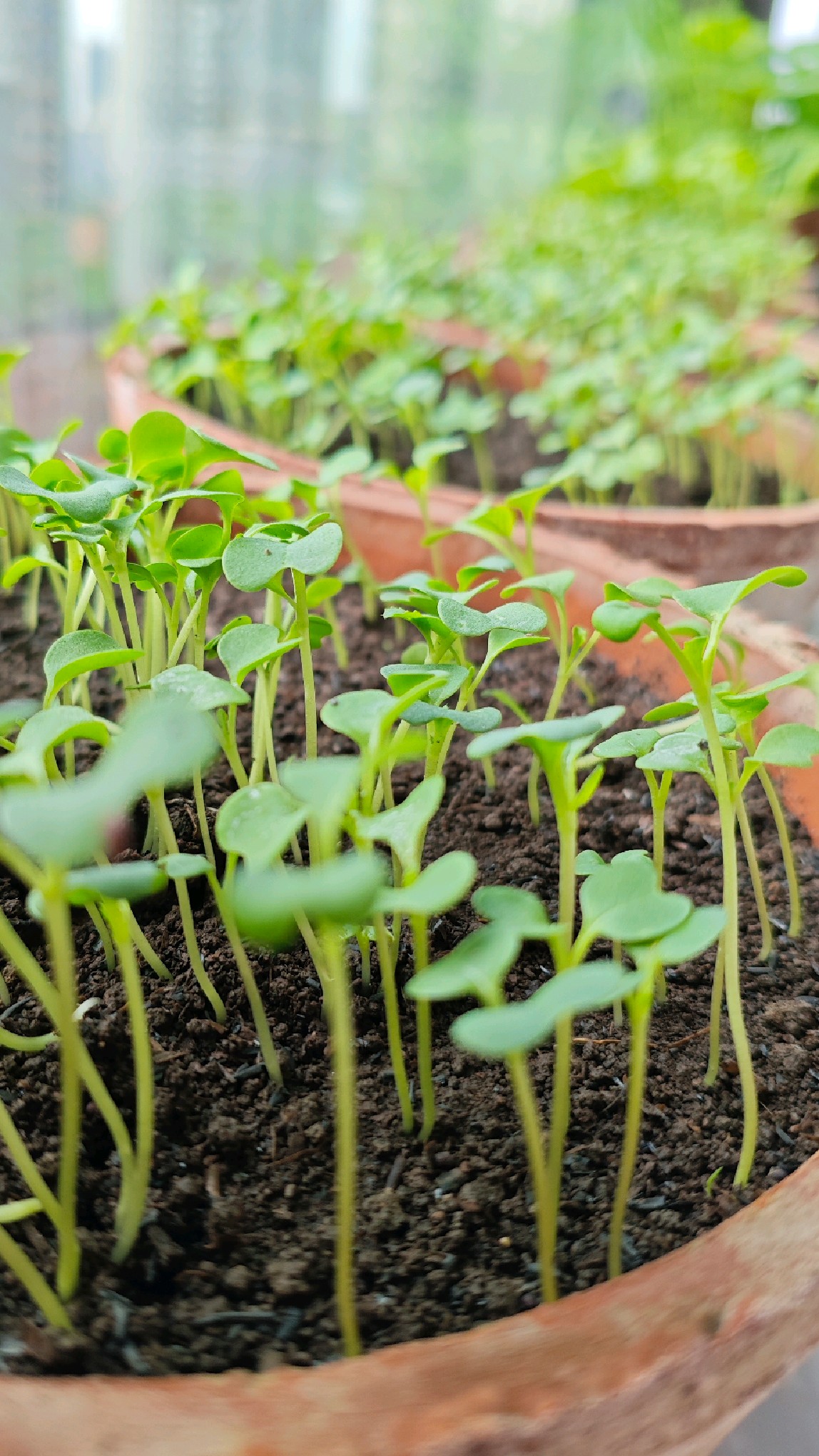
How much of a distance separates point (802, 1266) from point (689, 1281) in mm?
48

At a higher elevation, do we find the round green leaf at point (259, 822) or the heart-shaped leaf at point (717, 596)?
the heart-shaped leaf at point (717, 596)

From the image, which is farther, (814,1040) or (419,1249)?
(814,1040)

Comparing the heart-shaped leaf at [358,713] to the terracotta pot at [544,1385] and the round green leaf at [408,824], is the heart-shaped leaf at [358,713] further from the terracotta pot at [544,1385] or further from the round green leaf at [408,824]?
the terracotta pot at [544,1385]

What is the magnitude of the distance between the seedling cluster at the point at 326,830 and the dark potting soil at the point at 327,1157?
0.03 ft

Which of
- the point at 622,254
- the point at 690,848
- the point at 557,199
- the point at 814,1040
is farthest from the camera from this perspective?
the point at 557,199

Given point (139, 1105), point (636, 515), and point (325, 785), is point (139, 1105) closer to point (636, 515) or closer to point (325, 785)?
point (325, 785)

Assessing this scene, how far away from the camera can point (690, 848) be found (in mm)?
766

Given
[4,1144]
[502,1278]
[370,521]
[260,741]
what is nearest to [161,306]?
[370,521]

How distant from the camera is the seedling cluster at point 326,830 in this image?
0.34m

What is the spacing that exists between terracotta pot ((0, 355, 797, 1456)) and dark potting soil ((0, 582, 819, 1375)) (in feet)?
0.20

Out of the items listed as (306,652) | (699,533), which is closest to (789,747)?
(306,652)

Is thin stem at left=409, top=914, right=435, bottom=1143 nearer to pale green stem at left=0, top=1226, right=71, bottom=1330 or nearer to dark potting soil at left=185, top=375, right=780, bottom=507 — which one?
pale green stem at left=0, top=1226, right=71, bottom=1330

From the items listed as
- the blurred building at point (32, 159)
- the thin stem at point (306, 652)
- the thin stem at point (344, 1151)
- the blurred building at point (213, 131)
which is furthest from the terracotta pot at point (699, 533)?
the blurred building at point (213, 131)

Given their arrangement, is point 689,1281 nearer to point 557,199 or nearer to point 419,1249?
point 419,1249
